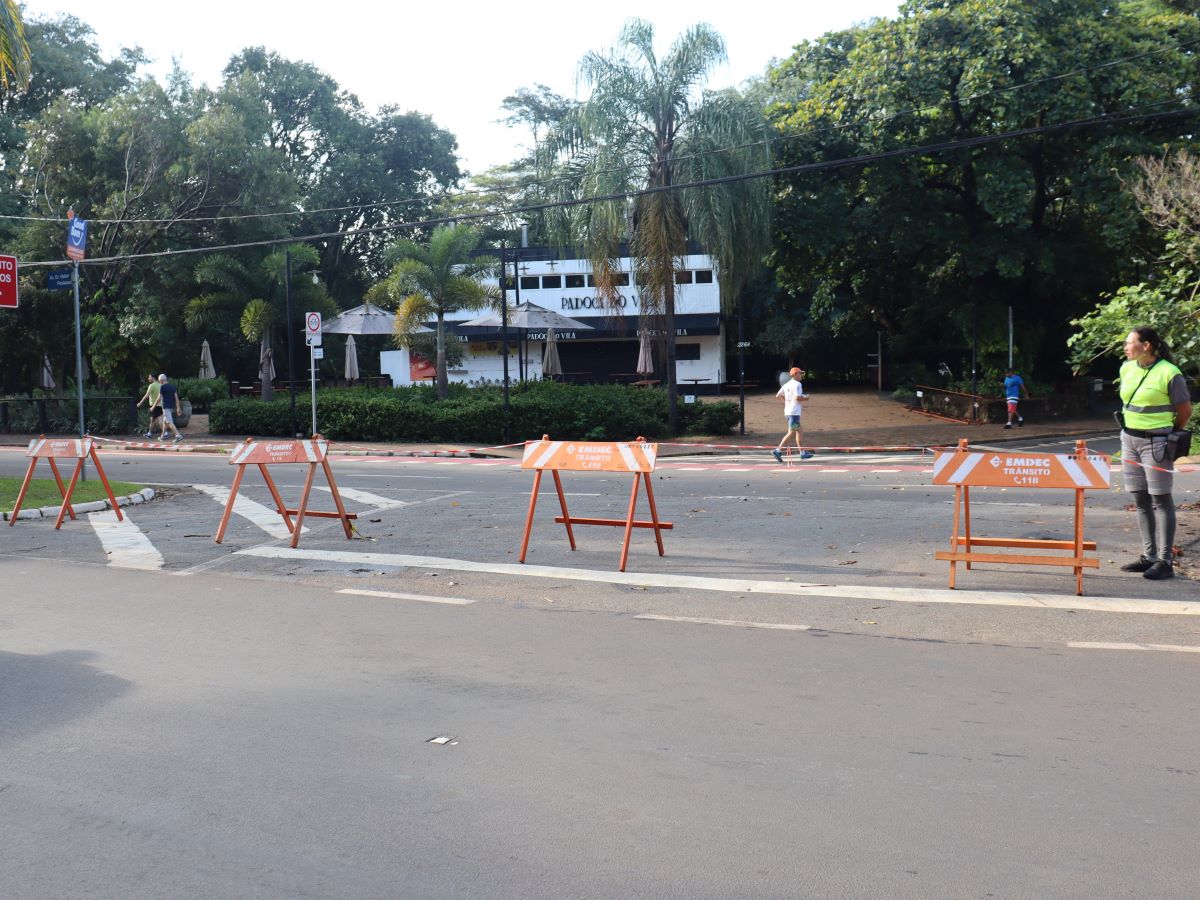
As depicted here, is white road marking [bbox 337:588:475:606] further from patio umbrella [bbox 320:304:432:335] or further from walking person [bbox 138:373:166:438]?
patio umbrella [bbox 320:304:432:335]

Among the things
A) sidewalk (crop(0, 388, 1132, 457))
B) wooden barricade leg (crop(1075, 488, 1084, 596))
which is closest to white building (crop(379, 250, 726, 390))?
sidewalk (crop(0, 388, 1132, 457))

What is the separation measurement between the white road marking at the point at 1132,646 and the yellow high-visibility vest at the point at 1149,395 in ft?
7.86

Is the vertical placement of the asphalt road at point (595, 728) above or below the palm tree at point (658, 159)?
below

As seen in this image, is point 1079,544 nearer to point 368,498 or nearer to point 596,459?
point 596,459

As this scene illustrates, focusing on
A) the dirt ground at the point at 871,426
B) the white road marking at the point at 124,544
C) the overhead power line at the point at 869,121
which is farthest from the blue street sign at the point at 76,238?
the dirt ground at the point at 871,426

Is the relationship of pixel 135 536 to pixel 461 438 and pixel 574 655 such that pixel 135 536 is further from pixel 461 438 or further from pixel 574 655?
pixel 461 438

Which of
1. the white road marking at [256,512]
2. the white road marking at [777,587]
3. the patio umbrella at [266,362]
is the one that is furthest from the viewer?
the patio umbrella at [266,362]

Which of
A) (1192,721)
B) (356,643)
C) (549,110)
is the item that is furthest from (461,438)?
(549,110)

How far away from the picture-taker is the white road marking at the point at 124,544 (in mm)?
10533

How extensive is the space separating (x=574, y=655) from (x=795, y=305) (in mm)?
41668

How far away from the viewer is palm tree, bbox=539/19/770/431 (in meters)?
26.8

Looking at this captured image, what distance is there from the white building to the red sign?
2668 centimetres

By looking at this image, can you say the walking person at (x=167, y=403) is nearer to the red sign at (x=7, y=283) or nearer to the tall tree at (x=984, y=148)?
the red sign at (x=7, y=283)

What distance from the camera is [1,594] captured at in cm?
894
